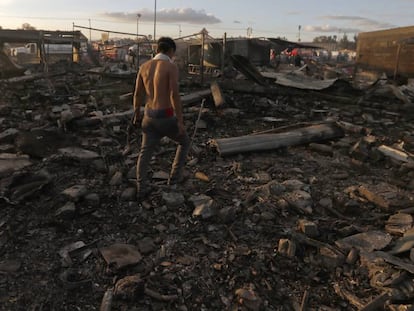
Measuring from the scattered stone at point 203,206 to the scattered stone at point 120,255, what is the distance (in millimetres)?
905

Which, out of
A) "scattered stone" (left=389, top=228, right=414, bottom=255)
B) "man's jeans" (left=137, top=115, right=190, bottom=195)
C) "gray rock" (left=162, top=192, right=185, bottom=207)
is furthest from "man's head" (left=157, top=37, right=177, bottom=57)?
"scattered stone" (left=389, top=228, right=414, bottom=255)

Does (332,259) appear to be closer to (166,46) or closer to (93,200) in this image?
(93,200)

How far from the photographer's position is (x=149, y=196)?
470 centimetres

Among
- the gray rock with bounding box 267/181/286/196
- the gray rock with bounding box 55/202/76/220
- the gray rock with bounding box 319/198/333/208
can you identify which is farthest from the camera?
the gray rock with bounding box 267/181/286/196

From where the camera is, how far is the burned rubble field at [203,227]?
309 centimetres

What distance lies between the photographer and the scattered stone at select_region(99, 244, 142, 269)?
3368mm

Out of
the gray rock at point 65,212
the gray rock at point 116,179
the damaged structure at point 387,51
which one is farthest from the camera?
the damaged structure at point 387,51

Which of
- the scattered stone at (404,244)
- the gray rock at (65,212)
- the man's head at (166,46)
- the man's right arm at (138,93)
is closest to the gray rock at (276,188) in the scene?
the scattered stone at (404,244)

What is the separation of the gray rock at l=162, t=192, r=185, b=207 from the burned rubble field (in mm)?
17

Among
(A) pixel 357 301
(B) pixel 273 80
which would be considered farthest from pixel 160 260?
(B) pixel 273 80

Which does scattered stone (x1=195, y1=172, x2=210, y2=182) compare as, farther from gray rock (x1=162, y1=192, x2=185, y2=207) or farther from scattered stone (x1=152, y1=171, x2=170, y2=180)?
gray rock (x1=162, y1=192, x2=185, y2=207)

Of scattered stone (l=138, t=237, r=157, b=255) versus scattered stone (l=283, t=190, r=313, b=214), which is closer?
scattered stone (l=138, t=237, r=157, b=255)

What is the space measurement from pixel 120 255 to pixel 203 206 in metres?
1.18

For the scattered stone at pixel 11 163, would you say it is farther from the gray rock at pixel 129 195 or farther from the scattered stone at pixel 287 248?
the scattered stone at pixel 287 248
